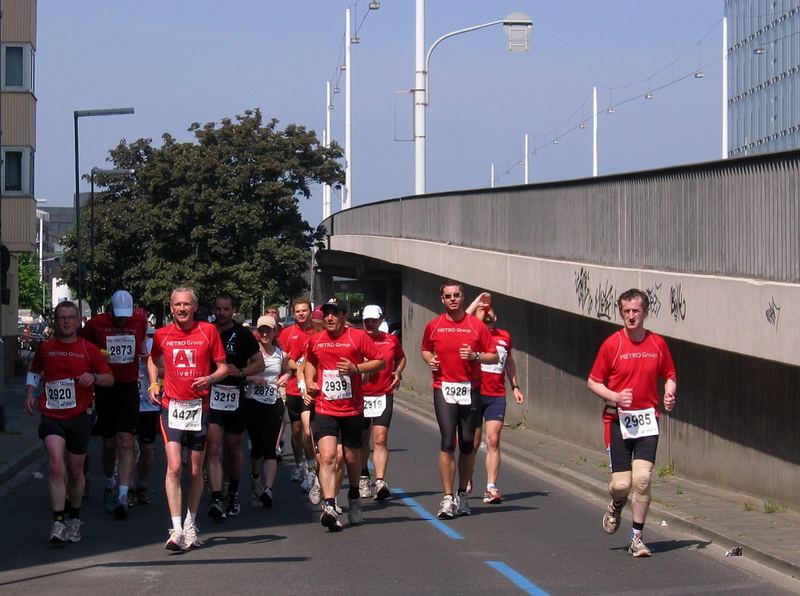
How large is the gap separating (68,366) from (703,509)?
5613 mm

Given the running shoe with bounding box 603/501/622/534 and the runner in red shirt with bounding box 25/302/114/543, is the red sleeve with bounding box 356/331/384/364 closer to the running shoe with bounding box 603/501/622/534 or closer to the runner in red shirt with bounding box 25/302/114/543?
the runner in red shirt with bounding box 25/302/114/543

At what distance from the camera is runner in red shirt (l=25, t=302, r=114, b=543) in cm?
1048

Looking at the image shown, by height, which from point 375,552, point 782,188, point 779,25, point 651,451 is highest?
point 779,25

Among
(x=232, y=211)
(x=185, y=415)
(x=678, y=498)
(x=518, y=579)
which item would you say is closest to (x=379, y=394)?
(x=678, y=498)

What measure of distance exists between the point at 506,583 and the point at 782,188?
542cm

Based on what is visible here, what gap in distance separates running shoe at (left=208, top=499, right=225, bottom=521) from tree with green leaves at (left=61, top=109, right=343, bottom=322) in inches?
1640

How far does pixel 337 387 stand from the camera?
11.2 m

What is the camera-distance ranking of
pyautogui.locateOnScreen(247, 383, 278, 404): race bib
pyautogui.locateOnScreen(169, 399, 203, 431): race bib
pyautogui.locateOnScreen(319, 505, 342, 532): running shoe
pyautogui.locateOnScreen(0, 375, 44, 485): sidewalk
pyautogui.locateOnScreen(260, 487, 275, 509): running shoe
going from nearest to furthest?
1. pyautogui.locateOnScreen(169, 399, 203, 431): race bib
2. pyautogui.locateOnScreen(319, 505, 342, 532): running shoe
3. pyautogui.locateOnScreen(260, 487, 275, 509): running shoe
4. pyautogui.locateOnScreen(247, 383, 278, 404): race bib
5. pyautogui.locateOnScreen(0, 375, 44, 485): sidewalk

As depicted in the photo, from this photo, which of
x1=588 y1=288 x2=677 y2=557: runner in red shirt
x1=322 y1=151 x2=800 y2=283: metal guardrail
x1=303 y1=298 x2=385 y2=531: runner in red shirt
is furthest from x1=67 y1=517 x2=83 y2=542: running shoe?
x1=322 y1=151 x2=800 y2=283: metal guardrail

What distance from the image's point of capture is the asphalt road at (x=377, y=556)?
8.73 meters

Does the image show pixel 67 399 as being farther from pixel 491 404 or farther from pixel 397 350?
pixel 491 404

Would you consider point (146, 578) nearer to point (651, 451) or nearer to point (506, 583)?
point (506, 583)

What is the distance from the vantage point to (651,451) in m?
9.83

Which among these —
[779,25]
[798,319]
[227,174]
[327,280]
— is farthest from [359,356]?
[327,280]
